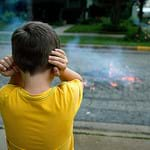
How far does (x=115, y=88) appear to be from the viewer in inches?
264

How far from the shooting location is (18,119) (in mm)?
1695

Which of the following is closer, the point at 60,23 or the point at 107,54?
the point at 107,54

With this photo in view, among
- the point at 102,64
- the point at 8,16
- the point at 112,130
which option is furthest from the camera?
the point at 8,16

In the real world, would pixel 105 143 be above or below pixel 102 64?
above

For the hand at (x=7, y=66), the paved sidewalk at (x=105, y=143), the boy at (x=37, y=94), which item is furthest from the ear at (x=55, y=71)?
the paved sidewalk at (x=105, y=143)

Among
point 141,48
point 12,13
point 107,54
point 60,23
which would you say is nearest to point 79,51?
point 107,54

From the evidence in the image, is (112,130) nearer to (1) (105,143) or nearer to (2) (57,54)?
(1) (105,143)

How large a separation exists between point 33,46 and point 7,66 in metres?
0.21

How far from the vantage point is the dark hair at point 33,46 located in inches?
62.2

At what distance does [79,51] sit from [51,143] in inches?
405

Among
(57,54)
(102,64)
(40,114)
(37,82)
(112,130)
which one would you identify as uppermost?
(57,54)

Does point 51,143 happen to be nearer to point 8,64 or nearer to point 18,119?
point 18,119

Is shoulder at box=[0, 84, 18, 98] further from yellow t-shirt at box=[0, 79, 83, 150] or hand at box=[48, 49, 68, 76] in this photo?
hand at box=[48, 49, 68, 76]

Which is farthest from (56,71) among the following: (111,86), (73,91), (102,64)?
(102,64)
